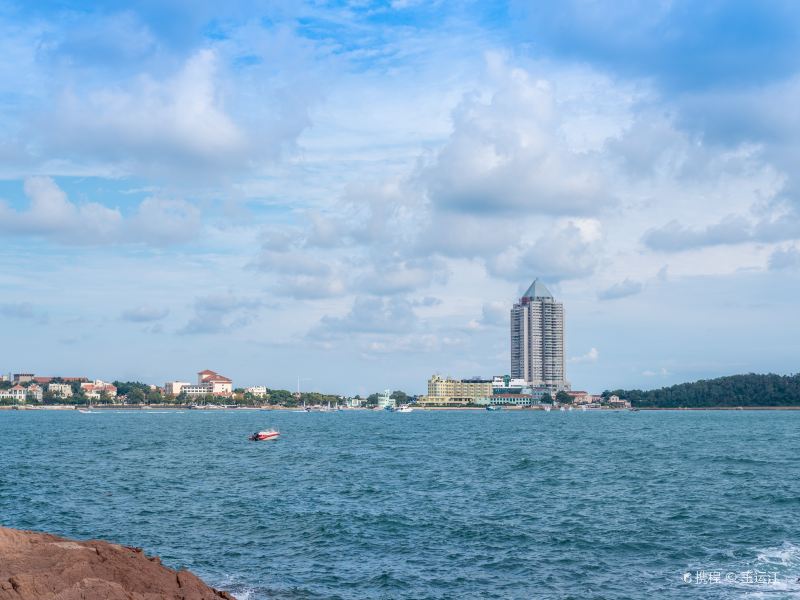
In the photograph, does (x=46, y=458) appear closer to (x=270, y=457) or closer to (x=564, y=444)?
(x=270, y=457)

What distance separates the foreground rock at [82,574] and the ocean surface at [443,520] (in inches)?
352

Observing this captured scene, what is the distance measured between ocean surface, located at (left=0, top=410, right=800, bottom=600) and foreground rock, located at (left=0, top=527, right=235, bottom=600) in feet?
29.4

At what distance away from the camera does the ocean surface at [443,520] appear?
35.7m

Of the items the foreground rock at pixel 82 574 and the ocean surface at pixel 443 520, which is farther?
the ocean surface at pixel 443 520

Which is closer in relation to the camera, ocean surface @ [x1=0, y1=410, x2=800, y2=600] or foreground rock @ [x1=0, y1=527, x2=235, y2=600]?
foreground rock @ [x1=0, y1=527, x2=235, y2=600]

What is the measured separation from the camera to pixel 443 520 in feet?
163

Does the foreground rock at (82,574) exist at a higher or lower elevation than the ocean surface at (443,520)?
higher

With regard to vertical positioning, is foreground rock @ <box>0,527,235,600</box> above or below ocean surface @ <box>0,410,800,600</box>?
above

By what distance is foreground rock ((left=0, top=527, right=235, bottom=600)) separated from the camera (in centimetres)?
2050

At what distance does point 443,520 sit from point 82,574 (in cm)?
3075

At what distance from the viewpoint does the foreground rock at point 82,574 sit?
67.3ft

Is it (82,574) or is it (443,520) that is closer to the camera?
(82,574)

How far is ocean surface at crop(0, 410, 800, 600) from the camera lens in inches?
1406

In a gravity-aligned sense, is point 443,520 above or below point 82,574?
below
